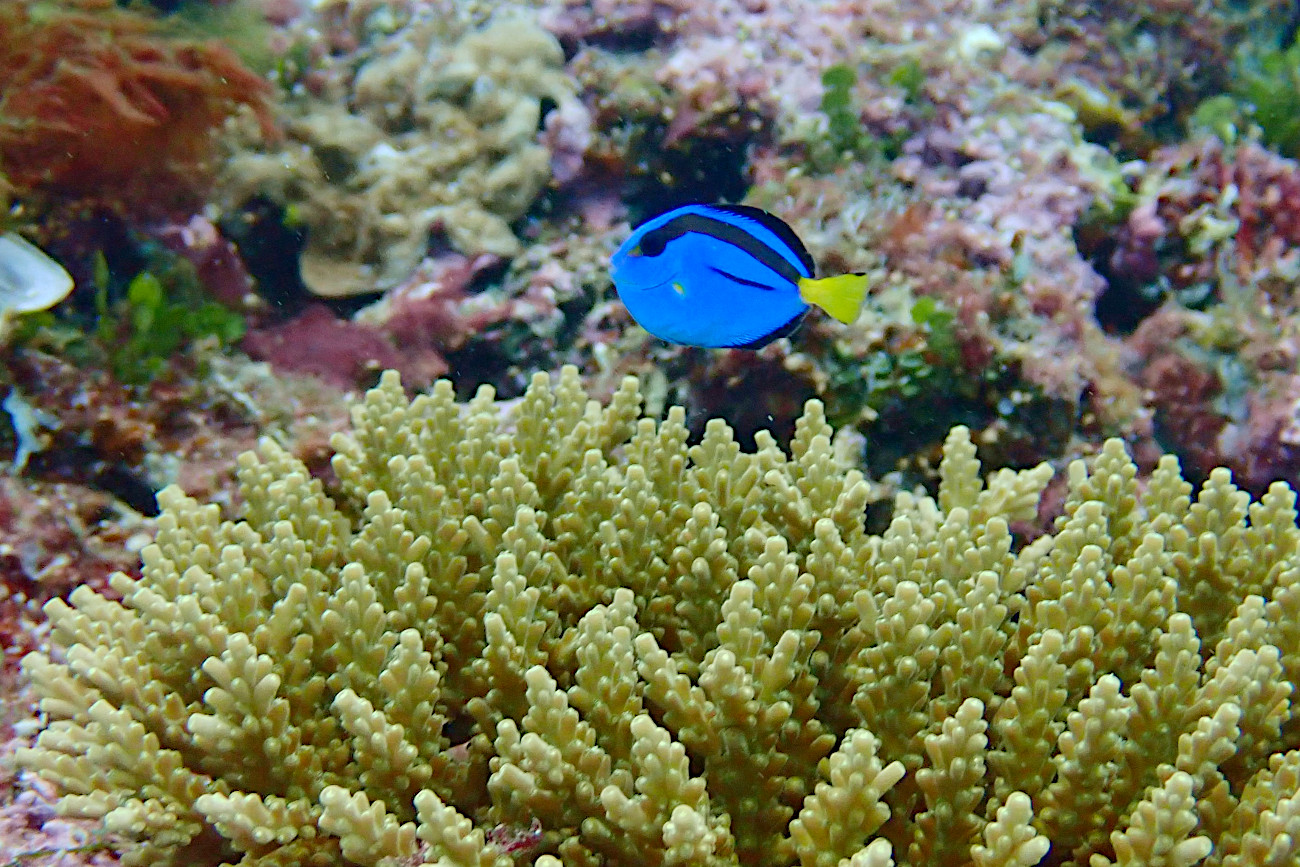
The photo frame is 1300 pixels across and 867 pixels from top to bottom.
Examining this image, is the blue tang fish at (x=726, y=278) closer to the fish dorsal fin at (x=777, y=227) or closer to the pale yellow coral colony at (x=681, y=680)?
the fish dorsal fin at (x=777, y=227)

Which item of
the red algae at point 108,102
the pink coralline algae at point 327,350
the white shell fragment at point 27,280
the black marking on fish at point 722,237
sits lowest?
the pink coralline algae at point 327,350

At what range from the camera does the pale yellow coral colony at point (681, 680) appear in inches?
73.0

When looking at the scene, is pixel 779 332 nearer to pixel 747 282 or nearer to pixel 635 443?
pixel 747 282

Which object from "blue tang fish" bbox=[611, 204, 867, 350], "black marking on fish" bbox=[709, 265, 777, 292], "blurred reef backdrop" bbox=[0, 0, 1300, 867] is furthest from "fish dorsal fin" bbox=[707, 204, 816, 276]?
"blurred reef backdrop" bbox=[0, 0, 1300, 867]

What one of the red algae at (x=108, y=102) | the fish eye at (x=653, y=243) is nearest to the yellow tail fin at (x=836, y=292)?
the fish eye at (x=653, y=243)

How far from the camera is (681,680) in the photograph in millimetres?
1948

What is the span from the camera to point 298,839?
2057 millimetres

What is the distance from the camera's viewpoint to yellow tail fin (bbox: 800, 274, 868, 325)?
7.63 ft

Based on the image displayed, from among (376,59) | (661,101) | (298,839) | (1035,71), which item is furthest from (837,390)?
(376,59)

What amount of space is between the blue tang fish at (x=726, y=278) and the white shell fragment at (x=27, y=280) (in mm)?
3200

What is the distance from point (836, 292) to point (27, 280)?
13.0 feet

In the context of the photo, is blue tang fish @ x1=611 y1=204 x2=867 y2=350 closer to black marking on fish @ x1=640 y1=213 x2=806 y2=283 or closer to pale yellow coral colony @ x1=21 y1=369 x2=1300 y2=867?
black marking on fish @ x1=640 y1=213 x2=806 y2=283

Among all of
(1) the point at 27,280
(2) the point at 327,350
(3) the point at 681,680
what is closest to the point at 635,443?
(3) the point at 681,680

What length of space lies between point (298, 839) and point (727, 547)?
4.41 ft
